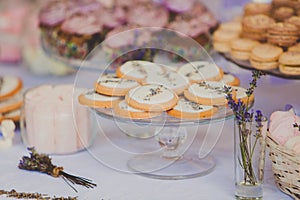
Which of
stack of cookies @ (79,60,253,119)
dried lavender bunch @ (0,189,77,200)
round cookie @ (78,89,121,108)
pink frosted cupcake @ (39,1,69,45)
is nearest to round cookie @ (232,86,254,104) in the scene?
stack of cookies @ (79,60,253,119)

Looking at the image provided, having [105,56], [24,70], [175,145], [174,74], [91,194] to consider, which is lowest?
[91,194]

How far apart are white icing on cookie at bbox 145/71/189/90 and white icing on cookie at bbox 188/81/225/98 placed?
0.08ft

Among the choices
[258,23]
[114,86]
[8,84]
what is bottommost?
[114,86]

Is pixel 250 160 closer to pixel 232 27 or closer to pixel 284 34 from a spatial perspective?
pixel 284 34

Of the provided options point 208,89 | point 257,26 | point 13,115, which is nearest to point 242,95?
point 208,89

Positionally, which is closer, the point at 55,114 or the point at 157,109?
the point at 157,109

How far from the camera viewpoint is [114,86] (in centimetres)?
116

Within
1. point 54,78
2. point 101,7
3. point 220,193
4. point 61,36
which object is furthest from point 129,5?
point 220,193

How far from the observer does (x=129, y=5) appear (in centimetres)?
168

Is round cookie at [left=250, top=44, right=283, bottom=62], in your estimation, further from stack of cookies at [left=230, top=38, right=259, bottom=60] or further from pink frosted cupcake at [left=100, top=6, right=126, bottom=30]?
pink frosted cupcake at [left=100, top=6, right=126, bottom=30]

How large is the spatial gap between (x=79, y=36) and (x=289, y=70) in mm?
598

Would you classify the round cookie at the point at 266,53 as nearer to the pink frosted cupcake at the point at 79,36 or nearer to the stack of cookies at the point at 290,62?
the stack of cookies at the point at 290,62

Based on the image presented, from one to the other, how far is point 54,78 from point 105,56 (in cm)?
36

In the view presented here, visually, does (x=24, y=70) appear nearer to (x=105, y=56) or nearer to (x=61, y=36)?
(x=61, y=36)
